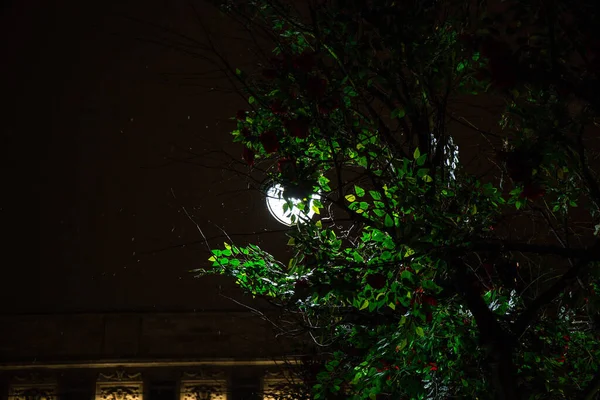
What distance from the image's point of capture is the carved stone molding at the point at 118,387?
11578mm

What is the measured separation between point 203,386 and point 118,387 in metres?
1.38

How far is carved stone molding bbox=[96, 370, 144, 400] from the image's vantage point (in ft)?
38.0

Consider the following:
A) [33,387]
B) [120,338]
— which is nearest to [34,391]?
[33,387]

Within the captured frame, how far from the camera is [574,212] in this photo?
11297 mm

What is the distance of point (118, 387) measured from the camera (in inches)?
458

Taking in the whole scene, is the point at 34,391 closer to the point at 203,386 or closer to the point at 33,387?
the point at 33,387

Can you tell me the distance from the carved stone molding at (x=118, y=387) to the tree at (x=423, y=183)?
6945 millimetres

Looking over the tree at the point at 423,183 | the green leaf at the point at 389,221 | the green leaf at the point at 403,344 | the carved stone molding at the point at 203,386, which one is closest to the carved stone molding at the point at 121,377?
the carved stone molding at the point at 203,386

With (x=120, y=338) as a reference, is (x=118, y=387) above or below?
below

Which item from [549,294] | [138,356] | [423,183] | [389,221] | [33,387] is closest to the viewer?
[389,221]

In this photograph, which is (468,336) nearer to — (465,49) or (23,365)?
(465,49)

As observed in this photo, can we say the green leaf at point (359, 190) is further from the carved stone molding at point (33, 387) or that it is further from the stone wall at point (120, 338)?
the carved stone molding at point (33, 387)

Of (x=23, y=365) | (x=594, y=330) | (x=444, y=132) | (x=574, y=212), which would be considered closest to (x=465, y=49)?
(x=444, y=132)

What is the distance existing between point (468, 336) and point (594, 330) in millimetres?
1088
